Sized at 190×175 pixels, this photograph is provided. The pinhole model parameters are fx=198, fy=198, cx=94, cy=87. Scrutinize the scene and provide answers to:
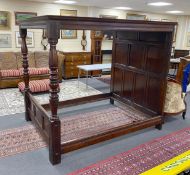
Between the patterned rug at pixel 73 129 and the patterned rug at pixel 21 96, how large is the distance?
89 cm

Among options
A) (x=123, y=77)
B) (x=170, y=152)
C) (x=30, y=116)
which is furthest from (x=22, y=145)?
(x=123, y=77)

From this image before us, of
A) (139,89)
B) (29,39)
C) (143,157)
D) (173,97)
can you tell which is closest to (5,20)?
(29,39)

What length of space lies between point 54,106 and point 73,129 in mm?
1135

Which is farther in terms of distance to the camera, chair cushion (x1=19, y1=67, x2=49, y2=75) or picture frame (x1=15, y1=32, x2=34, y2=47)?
picture frame (x1=15, y1=32, x2=34, y2=47)

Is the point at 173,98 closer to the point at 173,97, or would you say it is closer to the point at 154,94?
the point at 173,97

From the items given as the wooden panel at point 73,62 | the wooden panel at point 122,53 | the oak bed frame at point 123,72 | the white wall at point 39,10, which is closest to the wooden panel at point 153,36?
the oak bed frame at point 123,72

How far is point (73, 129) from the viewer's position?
331 centimetres

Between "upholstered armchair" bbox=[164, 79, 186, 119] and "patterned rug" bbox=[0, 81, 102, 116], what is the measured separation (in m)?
2.09

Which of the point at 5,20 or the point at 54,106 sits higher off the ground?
the point at 5,20

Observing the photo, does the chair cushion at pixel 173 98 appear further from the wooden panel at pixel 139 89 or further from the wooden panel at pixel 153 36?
the wooden panel at pixel 153 36

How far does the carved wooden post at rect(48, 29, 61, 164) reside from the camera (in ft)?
7.00

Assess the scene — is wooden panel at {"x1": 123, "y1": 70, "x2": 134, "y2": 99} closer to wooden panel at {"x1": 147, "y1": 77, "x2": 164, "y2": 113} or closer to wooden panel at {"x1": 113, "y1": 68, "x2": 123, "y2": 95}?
wooden panel at {"x1": 113, "y1": 68, "x2": 123, "y2": 95}

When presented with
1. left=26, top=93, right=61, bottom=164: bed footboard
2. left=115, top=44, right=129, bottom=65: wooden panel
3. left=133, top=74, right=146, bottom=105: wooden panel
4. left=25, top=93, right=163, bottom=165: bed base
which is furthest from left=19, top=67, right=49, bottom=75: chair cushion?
left=26, top=93, right=61, bottom=164: bed footboard

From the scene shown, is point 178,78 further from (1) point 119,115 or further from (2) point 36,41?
(2) point 36,41
